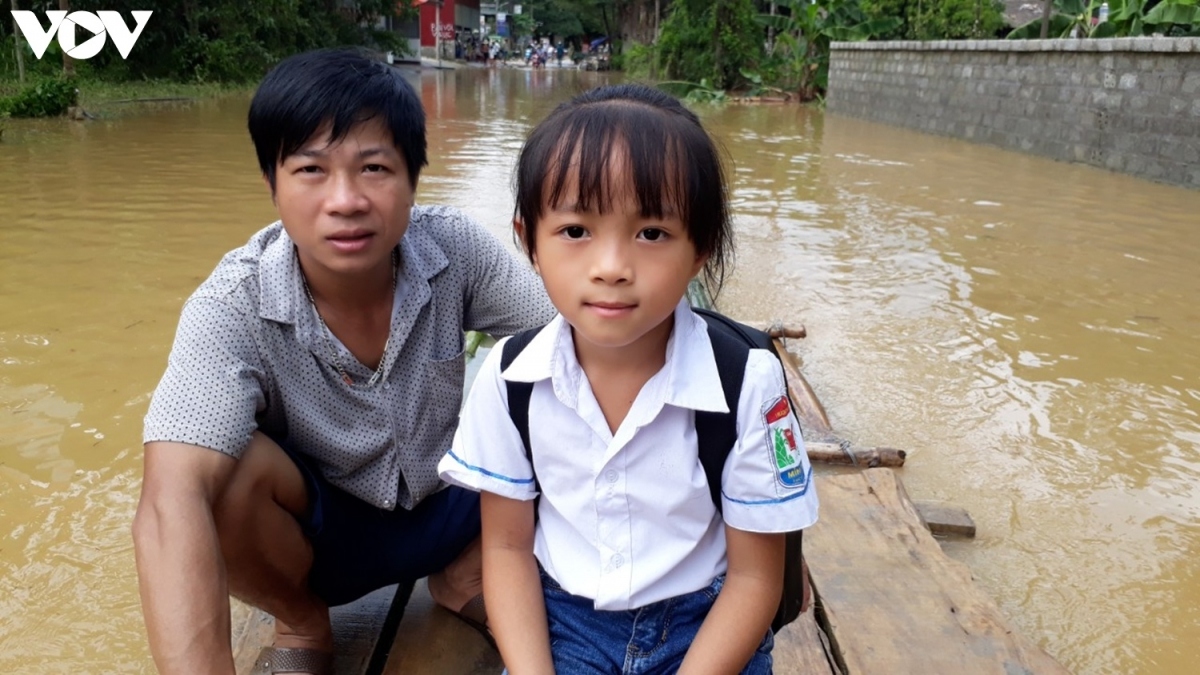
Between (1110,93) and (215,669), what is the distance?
9.43 m

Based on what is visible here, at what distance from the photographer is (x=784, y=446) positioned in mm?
1207

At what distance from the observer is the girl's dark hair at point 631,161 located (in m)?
1.13

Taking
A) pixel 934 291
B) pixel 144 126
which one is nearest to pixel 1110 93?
pixel 934 291

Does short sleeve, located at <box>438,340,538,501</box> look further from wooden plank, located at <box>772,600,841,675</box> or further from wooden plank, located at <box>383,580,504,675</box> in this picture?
wooden plank, located at <box>772,600,841,675</box>

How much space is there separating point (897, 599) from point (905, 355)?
7.01 feet

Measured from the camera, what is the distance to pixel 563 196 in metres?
1.15

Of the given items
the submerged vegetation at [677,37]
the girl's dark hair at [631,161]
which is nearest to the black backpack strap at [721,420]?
the girl's dark hair at [631,161]

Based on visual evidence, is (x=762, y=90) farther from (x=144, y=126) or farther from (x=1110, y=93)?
(x=144, y=126)

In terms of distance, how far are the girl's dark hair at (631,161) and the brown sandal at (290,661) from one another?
3.00 feet

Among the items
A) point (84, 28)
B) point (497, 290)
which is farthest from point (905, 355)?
point (84, 28)

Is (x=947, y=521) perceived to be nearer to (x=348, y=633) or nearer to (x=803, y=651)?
(x=803, y=651)

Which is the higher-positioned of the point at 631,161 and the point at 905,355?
the point at 631,161

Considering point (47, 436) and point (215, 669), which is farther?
point (47, 436)

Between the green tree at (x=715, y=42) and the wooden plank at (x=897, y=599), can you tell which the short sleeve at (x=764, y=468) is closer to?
the wooden plank at (x=897, y=599)
